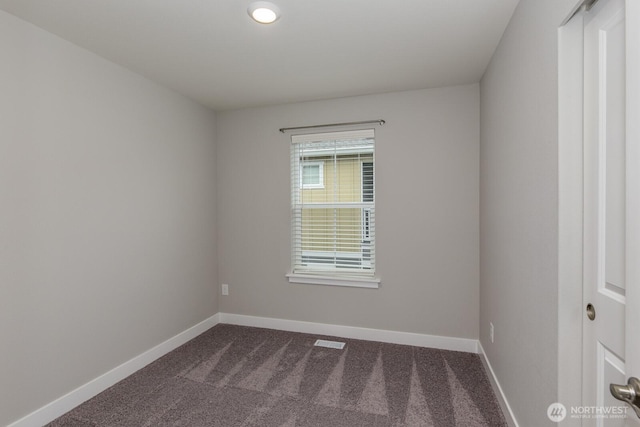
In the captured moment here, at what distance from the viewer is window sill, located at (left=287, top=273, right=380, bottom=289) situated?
3.18 m

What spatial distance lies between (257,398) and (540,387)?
1720 mm

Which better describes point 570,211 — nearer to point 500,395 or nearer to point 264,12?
point 500,395

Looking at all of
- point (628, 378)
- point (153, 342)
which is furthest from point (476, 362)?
point (153, 342)

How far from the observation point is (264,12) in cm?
181

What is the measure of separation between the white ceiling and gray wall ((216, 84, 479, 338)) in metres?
0.36

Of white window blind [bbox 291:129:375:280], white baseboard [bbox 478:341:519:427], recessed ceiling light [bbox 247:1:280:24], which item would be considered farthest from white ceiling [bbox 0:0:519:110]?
white baseboard [bbox 478:341:519:427]

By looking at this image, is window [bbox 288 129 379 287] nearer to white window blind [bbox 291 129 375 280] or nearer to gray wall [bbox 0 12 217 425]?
white window blind [bbox 291 129 375 280]

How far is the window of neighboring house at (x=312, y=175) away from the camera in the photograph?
3414mm

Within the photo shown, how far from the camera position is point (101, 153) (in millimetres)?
2371

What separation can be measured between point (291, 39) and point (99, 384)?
2821 mm

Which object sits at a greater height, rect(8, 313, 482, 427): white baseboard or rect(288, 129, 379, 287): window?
rect(288, 129, 379, 287): window

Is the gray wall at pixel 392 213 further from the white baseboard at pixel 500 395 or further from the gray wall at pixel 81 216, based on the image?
the gray wall at pixel 81 216

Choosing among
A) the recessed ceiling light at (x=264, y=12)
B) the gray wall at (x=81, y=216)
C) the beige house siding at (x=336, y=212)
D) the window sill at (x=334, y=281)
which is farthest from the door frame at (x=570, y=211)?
the gray wall at (x=81, y=216)
